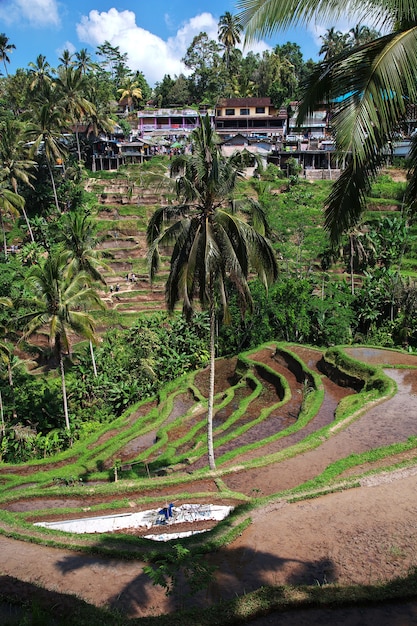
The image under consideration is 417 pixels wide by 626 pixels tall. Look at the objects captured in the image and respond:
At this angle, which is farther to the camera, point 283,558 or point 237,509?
point 237,509

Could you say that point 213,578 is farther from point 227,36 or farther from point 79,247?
point 227,36

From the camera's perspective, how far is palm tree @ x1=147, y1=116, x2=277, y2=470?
12320 mm

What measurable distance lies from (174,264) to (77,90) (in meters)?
42.4

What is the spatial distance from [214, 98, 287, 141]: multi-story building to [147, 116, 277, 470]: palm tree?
57.3 meters

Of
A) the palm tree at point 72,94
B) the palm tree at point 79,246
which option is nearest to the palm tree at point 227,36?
the palm tree at point 72,94

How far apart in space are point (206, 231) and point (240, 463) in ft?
26.6

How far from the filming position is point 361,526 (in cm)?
1081

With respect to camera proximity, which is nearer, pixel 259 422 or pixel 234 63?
pixel 259 422

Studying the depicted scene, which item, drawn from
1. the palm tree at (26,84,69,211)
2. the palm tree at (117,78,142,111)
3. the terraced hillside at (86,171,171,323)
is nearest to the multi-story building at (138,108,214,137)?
the palm tree at (117,78,142,111)

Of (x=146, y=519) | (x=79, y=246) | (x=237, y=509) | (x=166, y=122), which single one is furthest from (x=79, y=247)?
(x=166, y=122)

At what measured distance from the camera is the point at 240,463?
53.8 feet

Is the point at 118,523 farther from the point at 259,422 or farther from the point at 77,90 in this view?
the point at 77,90

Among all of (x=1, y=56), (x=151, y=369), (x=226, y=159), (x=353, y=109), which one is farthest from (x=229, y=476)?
(x=1, y=56)

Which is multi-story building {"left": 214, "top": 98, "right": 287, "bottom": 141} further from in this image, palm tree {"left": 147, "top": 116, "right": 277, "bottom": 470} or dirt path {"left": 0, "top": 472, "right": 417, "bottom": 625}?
dirt path {"left": 0, "top": 472, "right": 417, "bottom": 625}
